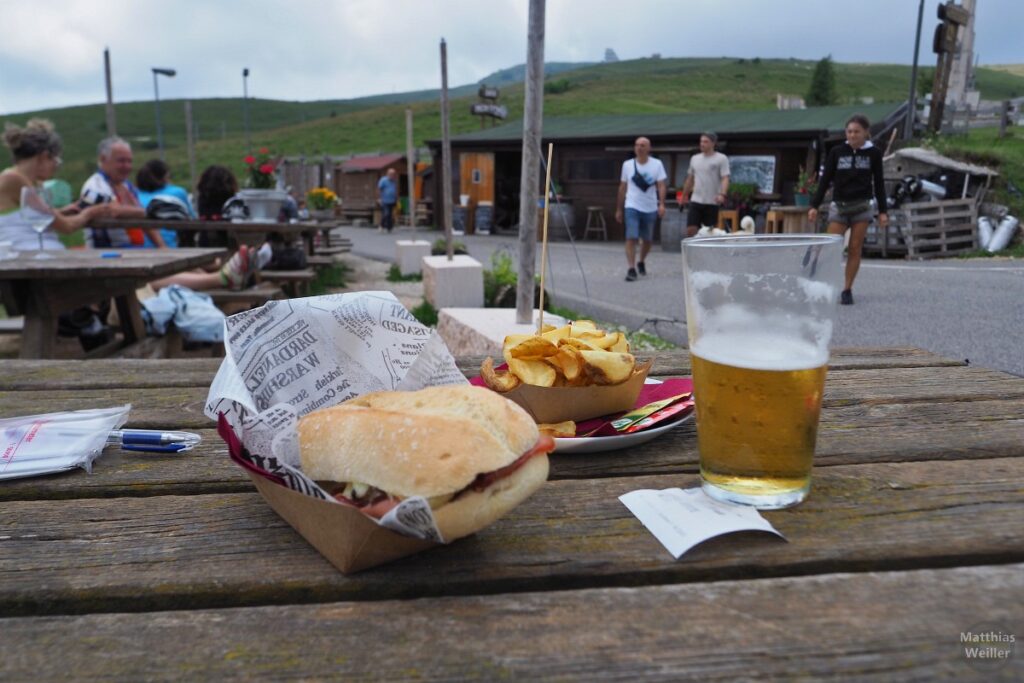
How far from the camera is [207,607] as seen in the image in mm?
716

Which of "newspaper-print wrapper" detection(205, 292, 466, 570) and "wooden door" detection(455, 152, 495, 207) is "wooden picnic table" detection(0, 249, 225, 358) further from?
"wooden door" detection(455, 152, 495, 207)

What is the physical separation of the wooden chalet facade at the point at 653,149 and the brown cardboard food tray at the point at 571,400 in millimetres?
16705

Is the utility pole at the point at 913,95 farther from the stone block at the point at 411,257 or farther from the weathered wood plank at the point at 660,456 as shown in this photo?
the weathered wood plank at the point at 660,456

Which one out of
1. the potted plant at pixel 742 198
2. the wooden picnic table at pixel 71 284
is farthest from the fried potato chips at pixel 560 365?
the potted plant at pixel 742 198

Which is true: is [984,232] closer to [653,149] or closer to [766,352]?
[653,149]

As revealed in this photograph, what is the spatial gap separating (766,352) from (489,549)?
1.30 feet

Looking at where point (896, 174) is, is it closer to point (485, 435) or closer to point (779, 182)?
point (779, 182)

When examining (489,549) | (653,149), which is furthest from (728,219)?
(489,549)

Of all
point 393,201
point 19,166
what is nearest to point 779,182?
point 393,201

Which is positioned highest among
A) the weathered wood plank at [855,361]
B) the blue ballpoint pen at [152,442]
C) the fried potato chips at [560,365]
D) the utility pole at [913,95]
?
the utility pole at [913,95]

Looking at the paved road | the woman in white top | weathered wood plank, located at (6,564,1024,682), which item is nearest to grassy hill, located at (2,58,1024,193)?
the paved road

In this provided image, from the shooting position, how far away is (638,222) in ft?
34.4

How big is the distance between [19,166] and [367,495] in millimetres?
5900

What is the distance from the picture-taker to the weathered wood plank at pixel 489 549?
0.74 m
